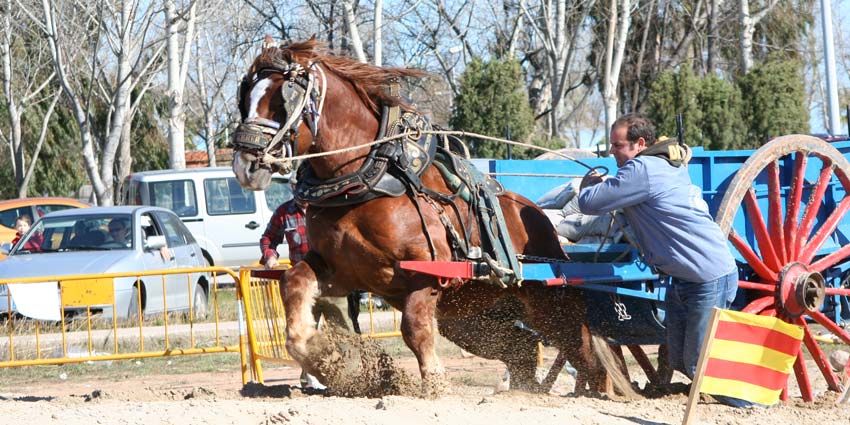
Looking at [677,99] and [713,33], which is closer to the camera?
[677,99]

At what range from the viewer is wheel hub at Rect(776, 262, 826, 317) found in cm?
661

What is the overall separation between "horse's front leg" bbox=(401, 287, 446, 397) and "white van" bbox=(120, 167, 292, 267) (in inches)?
398

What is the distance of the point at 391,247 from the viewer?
566cm

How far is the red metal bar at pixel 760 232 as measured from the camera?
6.59 meters

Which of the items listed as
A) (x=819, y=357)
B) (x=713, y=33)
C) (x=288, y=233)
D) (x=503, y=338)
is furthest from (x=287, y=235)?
(x=713, y=33)

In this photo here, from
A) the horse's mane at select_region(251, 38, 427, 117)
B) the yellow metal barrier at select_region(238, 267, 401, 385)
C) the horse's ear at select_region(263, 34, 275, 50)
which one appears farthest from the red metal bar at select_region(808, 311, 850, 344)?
the horse's ear at select_region(263, 34, 275, 50)

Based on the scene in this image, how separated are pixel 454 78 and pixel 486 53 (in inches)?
48.2

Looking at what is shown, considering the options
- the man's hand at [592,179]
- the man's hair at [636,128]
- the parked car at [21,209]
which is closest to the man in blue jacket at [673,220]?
the man's hair at [636,128]

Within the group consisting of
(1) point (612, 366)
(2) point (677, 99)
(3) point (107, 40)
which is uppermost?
(3) point (107, 40)

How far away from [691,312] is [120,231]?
309 inches

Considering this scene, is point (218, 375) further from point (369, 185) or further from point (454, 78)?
point (454, 78)

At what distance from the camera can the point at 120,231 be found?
1202 centimetres

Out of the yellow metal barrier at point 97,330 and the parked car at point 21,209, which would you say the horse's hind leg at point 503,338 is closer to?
the yellow metal barrier at point 97,330

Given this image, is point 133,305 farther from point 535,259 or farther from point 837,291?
point 837,291
